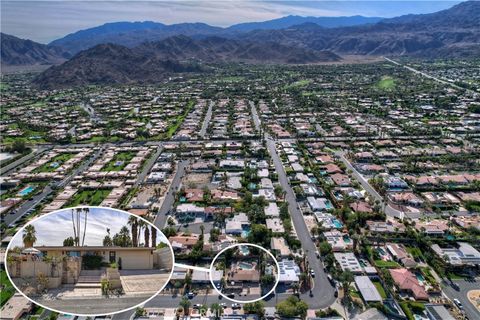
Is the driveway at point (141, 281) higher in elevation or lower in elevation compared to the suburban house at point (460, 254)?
higher

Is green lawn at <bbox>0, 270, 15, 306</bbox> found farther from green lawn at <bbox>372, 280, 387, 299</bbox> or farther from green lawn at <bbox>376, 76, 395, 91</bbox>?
green lawn at <bbox>376, 76, 395, 91</bbox>

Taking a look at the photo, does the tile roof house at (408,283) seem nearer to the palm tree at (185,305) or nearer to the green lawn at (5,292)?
the palm tree at (185,305)

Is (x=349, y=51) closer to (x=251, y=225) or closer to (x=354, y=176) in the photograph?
(x=354, y=176)

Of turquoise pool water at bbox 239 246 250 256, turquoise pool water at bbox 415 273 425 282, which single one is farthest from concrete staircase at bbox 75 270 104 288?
turquoise pool water at bbox 415 273 425 282

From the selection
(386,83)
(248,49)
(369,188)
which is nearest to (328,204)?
(369,188)

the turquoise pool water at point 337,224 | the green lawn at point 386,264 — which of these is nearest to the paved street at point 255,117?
the turquoise pool water at point 337,224

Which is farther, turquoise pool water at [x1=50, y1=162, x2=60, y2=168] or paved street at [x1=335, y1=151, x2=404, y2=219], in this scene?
turquoise pool water at [x1=50, y1=162, x2=60, y2=168]
